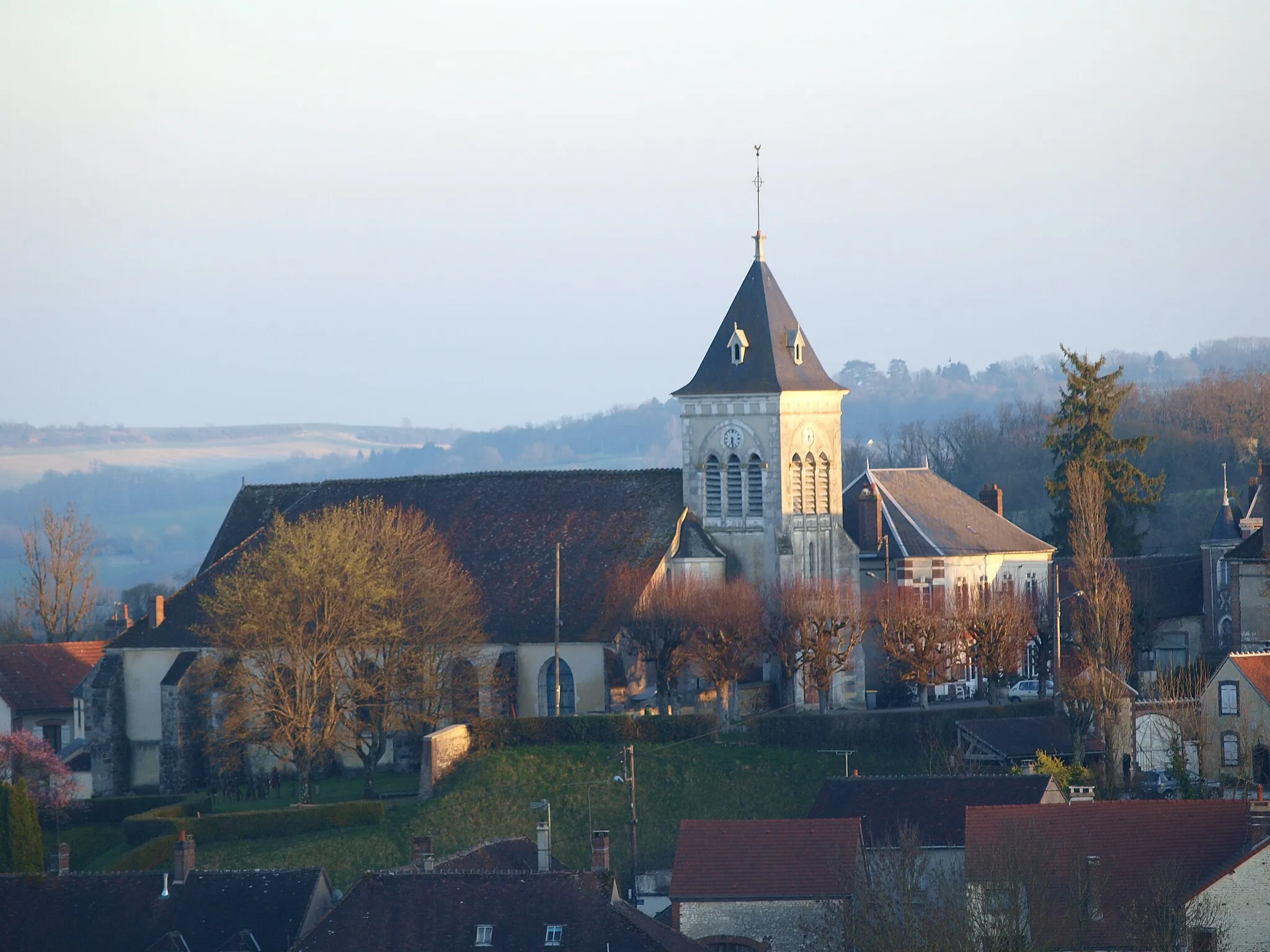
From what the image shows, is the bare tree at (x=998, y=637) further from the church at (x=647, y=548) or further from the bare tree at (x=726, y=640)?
the bare tree at (x=726, y=640)

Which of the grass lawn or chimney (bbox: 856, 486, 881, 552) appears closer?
the grass lawn

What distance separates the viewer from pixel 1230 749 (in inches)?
1940

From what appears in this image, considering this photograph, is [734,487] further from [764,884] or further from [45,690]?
[45,690]

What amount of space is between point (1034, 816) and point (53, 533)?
2477 inches

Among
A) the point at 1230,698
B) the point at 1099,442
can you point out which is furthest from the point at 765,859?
the point at 1099,442

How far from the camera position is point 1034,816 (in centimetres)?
3862

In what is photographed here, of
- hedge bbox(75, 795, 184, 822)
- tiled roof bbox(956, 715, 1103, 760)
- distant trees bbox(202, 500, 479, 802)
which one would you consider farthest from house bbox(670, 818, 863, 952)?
hedge bbox(75, 795, 184, 822)

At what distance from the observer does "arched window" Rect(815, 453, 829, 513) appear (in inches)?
2249

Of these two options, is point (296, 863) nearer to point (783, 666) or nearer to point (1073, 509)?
point (783, 666)

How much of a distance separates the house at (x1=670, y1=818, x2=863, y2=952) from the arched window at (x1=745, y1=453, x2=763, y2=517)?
17.6 meters

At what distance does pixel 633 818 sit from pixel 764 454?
13.8 metres

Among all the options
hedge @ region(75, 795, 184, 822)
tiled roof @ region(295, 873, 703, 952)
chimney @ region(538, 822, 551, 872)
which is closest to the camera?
tiled roof @ region(295, 873, 703, 952)

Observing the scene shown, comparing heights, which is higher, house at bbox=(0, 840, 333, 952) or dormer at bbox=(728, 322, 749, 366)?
dormer at bbox=(728, 322, 749, 366)

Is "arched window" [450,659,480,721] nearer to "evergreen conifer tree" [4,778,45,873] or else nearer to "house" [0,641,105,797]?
"evergreen conifer tree" [4,778,45,873]
